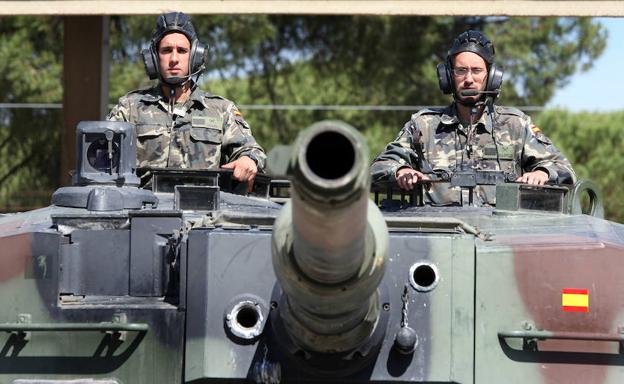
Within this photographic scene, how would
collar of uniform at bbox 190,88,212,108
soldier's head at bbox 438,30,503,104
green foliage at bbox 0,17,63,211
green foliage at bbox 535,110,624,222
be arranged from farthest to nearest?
green foliage at bbox 535,110,624,222, green foliage at bbox 0,17,63,211, collar of uniform at bbox 190,88,212,108, soldier's head at bbox 438,30,503,104

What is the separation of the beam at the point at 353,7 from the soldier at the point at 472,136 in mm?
5150

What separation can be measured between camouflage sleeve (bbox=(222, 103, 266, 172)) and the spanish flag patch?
10.1 feet

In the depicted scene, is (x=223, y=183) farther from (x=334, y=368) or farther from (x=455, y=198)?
(x=334, y=368)

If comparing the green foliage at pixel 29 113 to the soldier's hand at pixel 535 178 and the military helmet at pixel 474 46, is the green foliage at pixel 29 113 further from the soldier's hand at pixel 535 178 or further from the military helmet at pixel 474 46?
the soldier's hand at pixel 535 178

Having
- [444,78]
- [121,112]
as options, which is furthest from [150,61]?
[444,78]

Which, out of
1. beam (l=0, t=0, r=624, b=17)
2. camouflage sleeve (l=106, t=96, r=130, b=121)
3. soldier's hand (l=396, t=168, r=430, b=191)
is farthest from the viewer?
beam (l=0, t=0, r=624, b=17)

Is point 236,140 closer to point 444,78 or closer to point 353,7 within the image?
point 444,78

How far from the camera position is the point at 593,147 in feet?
74.7

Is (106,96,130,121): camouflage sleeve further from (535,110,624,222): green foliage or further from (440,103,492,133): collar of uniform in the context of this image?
(535,110,624,222): green foliage

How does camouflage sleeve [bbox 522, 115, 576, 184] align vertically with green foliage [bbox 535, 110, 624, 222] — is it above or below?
below

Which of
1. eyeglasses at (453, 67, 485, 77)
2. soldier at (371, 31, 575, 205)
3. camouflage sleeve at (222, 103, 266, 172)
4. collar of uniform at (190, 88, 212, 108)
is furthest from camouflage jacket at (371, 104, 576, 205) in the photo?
collar of uniform at (190, 88, 212, 108)

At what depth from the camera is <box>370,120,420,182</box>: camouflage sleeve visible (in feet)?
28.9

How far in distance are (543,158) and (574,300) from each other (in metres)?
2.48

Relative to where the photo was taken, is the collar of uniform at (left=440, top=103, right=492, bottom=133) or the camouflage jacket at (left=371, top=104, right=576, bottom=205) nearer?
the camouflage jacket at (left=371, top=104, right=576, bottom=205)
